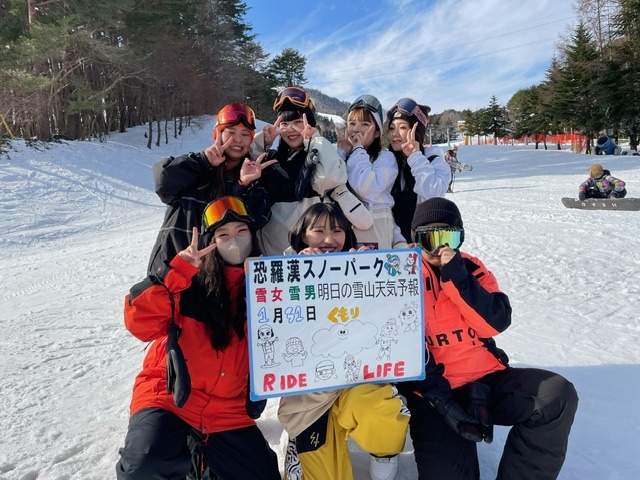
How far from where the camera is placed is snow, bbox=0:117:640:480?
2473 mm

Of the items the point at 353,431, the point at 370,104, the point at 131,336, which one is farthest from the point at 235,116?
the point at 131,336

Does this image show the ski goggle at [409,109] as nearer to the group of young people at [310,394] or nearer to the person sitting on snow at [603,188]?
the group of young people at [310,394]

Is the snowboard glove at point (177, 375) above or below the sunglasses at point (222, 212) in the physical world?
below

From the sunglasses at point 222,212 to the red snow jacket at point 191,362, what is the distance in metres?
0.27

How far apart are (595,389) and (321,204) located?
2.40m

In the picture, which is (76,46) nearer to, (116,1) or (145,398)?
(116,1)

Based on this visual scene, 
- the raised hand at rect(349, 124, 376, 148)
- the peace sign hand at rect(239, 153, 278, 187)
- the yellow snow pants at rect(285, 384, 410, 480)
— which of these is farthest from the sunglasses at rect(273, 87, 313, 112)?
the yellow snow pants at rect(285, 384, 410, 480)

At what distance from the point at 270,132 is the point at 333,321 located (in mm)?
1465

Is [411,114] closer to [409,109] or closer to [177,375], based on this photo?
[409,109]

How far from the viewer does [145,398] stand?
2201 millimetres

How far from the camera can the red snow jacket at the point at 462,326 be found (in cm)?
224

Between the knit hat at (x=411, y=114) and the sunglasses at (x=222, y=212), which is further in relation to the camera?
the knit hat at (x=411, y=114)

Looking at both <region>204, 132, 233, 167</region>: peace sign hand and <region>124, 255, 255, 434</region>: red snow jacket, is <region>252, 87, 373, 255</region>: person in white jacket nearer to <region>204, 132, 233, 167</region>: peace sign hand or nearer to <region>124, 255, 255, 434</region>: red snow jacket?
<region>204, 132, 233, 167</region>: peace sign hand

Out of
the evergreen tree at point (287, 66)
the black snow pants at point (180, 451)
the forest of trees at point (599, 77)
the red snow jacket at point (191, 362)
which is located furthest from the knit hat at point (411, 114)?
the evergreen tree at point (287, 66)
